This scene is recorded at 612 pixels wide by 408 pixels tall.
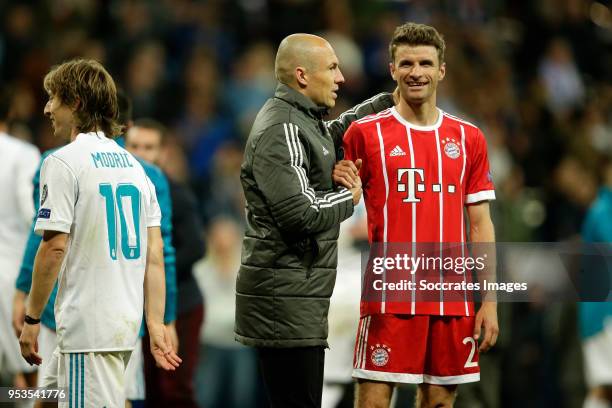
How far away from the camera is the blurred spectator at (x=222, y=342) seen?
974 cm

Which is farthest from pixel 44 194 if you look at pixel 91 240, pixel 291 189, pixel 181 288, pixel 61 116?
pixel 181 288

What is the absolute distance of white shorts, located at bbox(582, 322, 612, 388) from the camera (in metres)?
9.01

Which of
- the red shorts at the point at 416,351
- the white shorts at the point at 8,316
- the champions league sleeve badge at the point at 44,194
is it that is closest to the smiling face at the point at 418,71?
the red shorts at the point at 416,351

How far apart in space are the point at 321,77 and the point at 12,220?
3.01m

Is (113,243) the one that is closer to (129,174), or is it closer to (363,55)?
(129,174)

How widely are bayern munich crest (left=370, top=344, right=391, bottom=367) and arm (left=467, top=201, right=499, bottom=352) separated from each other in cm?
45

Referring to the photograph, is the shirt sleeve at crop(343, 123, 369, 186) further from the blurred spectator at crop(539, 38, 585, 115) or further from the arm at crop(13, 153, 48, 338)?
the blurred spectator at crop(539, 38, 585, 115)

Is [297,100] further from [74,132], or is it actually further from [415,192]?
[74,132]

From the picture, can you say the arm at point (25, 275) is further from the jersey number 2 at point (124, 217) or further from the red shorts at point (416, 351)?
the red shorts at point (416, 351)

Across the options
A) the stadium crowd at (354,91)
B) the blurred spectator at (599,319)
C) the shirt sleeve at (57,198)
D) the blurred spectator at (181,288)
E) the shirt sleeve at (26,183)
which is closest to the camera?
the shirt sleeve at (57,198)

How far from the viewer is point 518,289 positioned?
19.5ft

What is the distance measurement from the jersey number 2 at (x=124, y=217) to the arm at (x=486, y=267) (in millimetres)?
1666

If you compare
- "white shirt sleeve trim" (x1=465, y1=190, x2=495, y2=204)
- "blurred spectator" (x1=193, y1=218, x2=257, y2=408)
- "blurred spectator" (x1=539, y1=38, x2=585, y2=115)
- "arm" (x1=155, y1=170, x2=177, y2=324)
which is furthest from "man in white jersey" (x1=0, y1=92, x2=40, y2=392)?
"blurred spectator" (x1=539, y1=38, x2=585, y2=115)

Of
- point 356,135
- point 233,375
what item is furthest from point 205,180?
point 356,135
